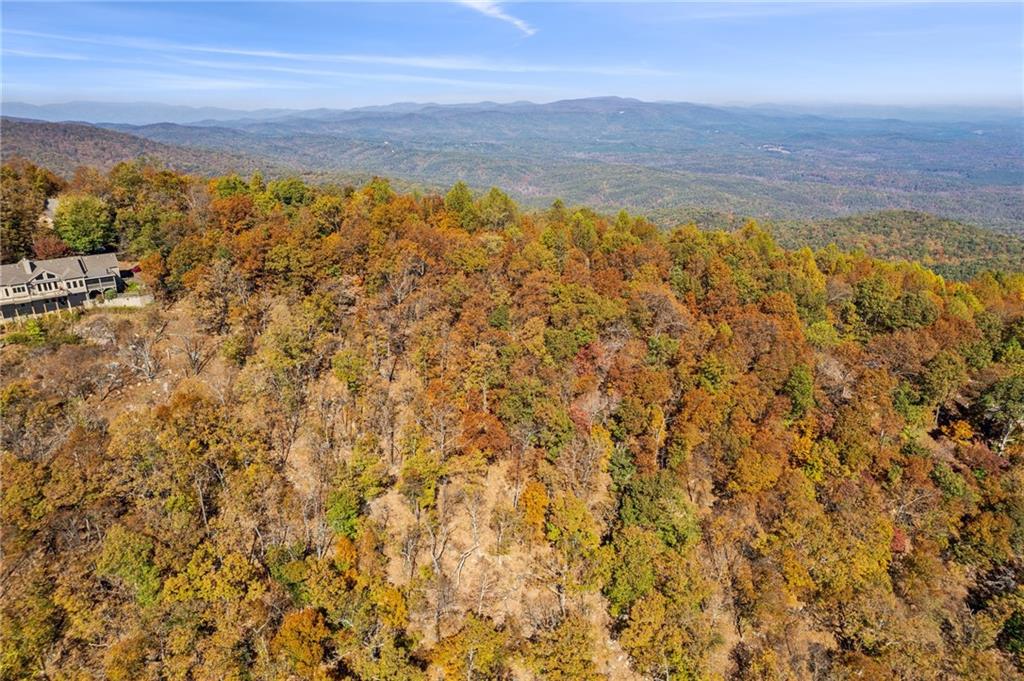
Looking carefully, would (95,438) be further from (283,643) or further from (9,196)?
(9,196)

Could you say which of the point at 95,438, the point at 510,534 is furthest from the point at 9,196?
the point at 510,534

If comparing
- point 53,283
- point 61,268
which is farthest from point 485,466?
point 61,268

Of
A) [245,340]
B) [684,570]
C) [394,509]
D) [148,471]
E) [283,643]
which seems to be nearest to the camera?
[283,643]

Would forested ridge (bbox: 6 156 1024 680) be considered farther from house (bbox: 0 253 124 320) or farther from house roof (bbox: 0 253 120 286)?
house roof (bbox: 0 253 120 286)

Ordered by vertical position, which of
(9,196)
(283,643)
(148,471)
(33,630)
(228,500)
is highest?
(9,196)

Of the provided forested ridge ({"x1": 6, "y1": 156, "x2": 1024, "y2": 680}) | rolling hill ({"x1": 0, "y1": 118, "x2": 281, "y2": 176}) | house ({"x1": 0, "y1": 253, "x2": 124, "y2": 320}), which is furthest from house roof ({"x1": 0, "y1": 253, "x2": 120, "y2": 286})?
rolling hill ({"x1": 0, "y1": 118, "x2": 281, "y2": 176})

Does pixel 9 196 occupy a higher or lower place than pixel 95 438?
higher

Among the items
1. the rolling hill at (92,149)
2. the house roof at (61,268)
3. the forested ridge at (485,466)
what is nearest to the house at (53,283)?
the house roof at (61,268)

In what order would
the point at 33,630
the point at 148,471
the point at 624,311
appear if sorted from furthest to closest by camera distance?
the point at 624,311
the point at 148,471
the point at 33,630

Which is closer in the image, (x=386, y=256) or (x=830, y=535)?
(x=830, y=535)
